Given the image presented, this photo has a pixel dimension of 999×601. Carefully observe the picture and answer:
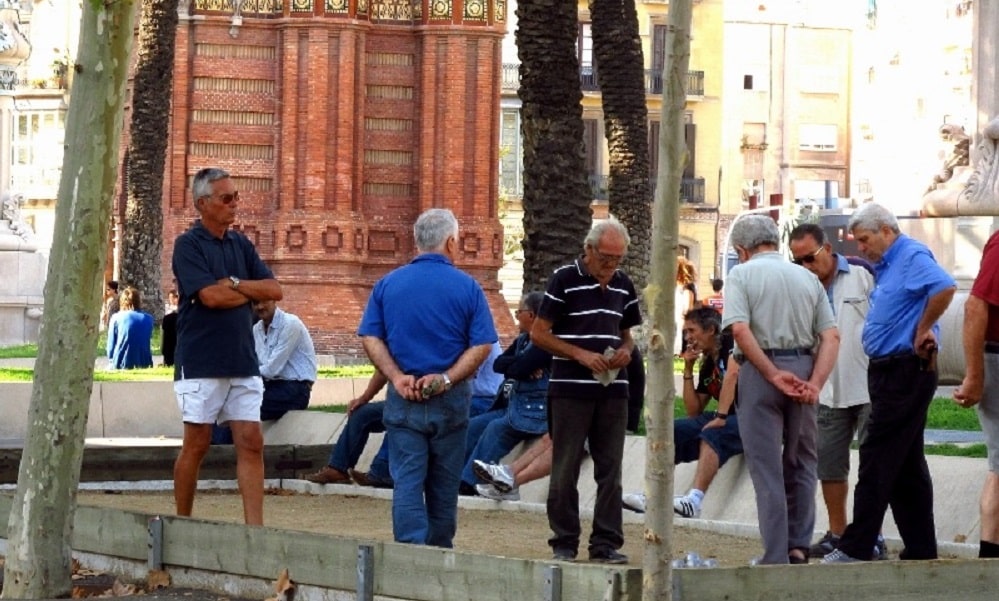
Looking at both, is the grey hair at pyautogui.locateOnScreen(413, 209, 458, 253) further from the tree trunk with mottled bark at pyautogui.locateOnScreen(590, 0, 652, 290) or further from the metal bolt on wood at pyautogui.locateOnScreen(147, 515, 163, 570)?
the tree trunk with mottled bark at pyautogui.locateOnScreen(590, 0, 652, 290)

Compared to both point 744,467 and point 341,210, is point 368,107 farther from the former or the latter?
point 744,467

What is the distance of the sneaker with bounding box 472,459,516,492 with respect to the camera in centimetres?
1516

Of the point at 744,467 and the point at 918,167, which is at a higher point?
the point at 918,167

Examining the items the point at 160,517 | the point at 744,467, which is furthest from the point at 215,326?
the point at 744,467

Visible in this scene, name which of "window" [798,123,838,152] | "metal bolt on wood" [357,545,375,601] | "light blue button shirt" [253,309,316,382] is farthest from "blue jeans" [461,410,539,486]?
"window" [798,123,838,152]

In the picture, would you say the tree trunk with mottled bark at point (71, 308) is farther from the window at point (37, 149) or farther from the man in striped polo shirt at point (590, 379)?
the window at point (37, 149)

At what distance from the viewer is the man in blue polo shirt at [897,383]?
451 inches

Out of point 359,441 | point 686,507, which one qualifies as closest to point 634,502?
point 686,507

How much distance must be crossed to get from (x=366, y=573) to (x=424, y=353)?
53.9 inches

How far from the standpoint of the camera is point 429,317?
37.6ft

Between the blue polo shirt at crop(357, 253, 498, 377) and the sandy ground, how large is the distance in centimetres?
154

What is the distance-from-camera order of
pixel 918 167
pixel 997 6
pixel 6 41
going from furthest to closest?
pixel 918 167, pixel 6 41, pixel 997 6

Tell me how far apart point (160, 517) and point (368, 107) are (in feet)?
80.2

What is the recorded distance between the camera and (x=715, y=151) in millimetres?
75938
